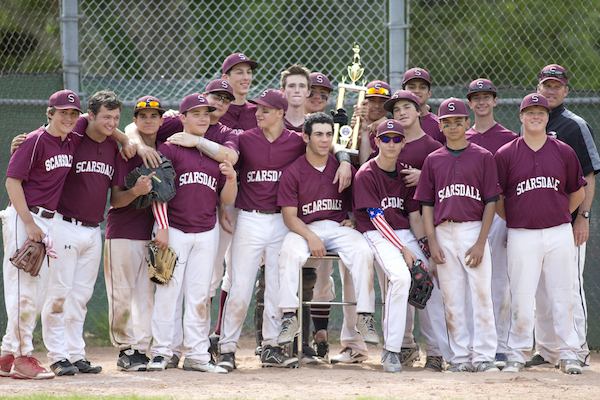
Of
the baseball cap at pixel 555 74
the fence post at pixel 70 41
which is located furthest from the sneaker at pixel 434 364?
the fence post at pixel 70 41

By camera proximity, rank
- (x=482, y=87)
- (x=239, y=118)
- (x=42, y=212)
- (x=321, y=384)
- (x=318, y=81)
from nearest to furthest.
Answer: (x=321, y=384)
(x=42, y=212)
(x=482, y=87)
(x=239, y=118)
(x=318, y=81)

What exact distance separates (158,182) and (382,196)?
1.57 meters

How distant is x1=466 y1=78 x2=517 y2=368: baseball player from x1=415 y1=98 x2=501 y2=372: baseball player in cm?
33

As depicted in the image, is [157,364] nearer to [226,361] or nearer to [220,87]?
[226,361]

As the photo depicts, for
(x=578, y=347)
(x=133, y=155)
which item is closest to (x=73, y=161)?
(x=133, y=155)

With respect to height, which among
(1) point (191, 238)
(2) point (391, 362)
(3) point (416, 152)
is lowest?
(2) point (391, 362)

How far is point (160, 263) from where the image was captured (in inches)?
173

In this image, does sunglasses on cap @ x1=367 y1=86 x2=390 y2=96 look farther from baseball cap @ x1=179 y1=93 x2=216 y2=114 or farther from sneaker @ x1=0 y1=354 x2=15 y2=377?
sneaker @ x1=0 y1=354 x2=15 y2=377

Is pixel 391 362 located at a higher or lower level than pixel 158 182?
lower

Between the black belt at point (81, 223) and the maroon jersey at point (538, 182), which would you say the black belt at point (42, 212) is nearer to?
the black belt at point (81, 223)

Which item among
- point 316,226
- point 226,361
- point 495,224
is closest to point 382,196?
point 316,226

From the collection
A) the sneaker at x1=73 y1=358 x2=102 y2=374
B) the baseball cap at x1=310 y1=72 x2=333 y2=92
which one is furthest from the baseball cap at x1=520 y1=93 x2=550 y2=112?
the sneaker at x1=73 y1=358 x2=102 y2=374

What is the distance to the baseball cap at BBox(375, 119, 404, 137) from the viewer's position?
4.61 meters

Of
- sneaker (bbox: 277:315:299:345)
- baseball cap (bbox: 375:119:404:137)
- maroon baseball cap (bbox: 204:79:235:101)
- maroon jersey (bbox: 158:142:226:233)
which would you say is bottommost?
sneaker (bbox: 277:315:299:345)
